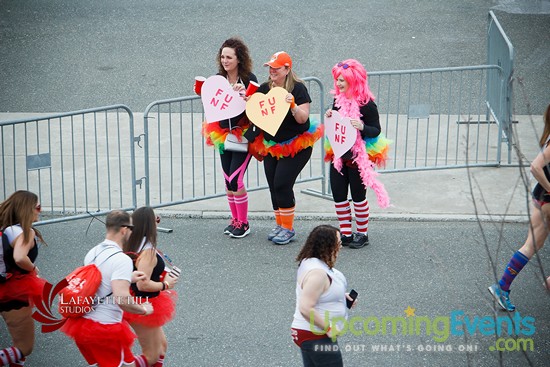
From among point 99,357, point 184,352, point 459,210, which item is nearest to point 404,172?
point 459,210

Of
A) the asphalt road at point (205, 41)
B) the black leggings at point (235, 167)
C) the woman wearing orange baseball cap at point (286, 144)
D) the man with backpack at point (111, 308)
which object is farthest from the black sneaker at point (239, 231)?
the asphalt road at point (205, 41)

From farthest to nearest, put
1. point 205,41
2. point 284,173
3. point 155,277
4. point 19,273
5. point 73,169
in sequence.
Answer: point 205,41, point 73,169, point 284,173, point 19,273, point 155,277

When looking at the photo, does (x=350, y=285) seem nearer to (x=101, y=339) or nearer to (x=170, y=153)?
(x=101, y=339)

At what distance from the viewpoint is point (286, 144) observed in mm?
8266

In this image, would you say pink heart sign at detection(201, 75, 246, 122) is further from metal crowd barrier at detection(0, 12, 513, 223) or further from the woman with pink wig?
the woman with pink wig

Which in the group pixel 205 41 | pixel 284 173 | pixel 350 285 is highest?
pixel 205 41

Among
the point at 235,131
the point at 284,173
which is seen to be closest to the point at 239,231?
the point at 284,173

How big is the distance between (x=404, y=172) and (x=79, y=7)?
8.77 metres

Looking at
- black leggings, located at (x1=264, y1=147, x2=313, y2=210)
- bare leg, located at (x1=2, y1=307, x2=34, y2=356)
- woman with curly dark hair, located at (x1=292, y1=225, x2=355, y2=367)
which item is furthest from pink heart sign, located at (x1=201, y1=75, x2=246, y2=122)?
woman with curly dark hair, located at (x1=292, y1=225, x2=355, y2=367)

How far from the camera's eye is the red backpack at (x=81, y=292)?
5.39 meters

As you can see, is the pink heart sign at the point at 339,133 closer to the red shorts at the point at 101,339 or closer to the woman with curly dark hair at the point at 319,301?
the woman with curly dark hair at the point at 319,301

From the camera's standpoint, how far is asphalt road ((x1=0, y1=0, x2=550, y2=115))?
13.2 m

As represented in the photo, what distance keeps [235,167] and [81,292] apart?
332 centimetres

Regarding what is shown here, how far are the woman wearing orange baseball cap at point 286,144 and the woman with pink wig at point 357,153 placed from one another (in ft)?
0.89
